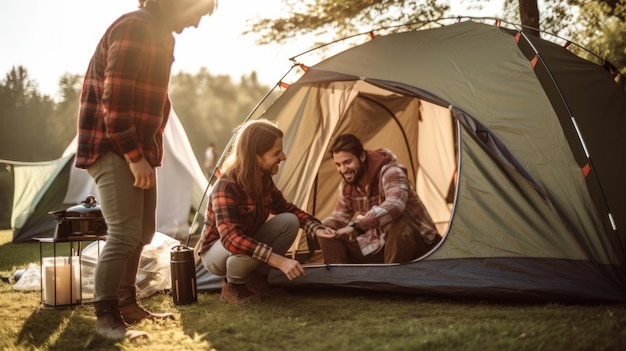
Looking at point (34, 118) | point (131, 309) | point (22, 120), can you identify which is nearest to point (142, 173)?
point (131, 309)

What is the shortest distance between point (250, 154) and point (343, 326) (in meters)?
1.06

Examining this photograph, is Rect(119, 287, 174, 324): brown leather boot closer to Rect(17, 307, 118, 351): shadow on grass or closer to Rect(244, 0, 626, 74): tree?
Rect(17, 307, 118, 351): shadow on grass

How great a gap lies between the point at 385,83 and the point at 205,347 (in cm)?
183

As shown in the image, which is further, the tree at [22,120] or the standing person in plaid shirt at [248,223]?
the tree at [22,120]

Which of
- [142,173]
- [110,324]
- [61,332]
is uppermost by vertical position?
[142,173]

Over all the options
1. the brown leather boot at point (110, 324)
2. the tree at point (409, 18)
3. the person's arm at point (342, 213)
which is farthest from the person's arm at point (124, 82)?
the tree at point (409, 18)

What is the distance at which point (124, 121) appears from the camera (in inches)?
107

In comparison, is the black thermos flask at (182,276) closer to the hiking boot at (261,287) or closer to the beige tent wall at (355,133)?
the hiking boot at (261,287)

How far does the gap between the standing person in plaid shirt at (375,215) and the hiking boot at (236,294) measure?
0.57m

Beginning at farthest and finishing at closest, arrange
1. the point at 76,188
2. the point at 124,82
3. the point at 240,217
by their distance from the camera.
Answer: the point at 76,188
the point at 240,217
the point at 124,82

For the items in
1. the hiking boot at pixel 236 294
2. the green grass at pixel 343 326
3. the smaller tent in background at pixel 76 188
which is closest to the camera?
the green grass at pixel 343 326

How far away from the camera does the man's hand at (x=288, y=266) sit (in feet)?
10.6

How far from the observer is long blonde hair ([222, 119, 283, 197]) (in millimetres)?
3539

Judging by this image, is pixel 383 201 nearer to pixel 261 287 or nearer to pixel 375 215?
pixel 375 215
